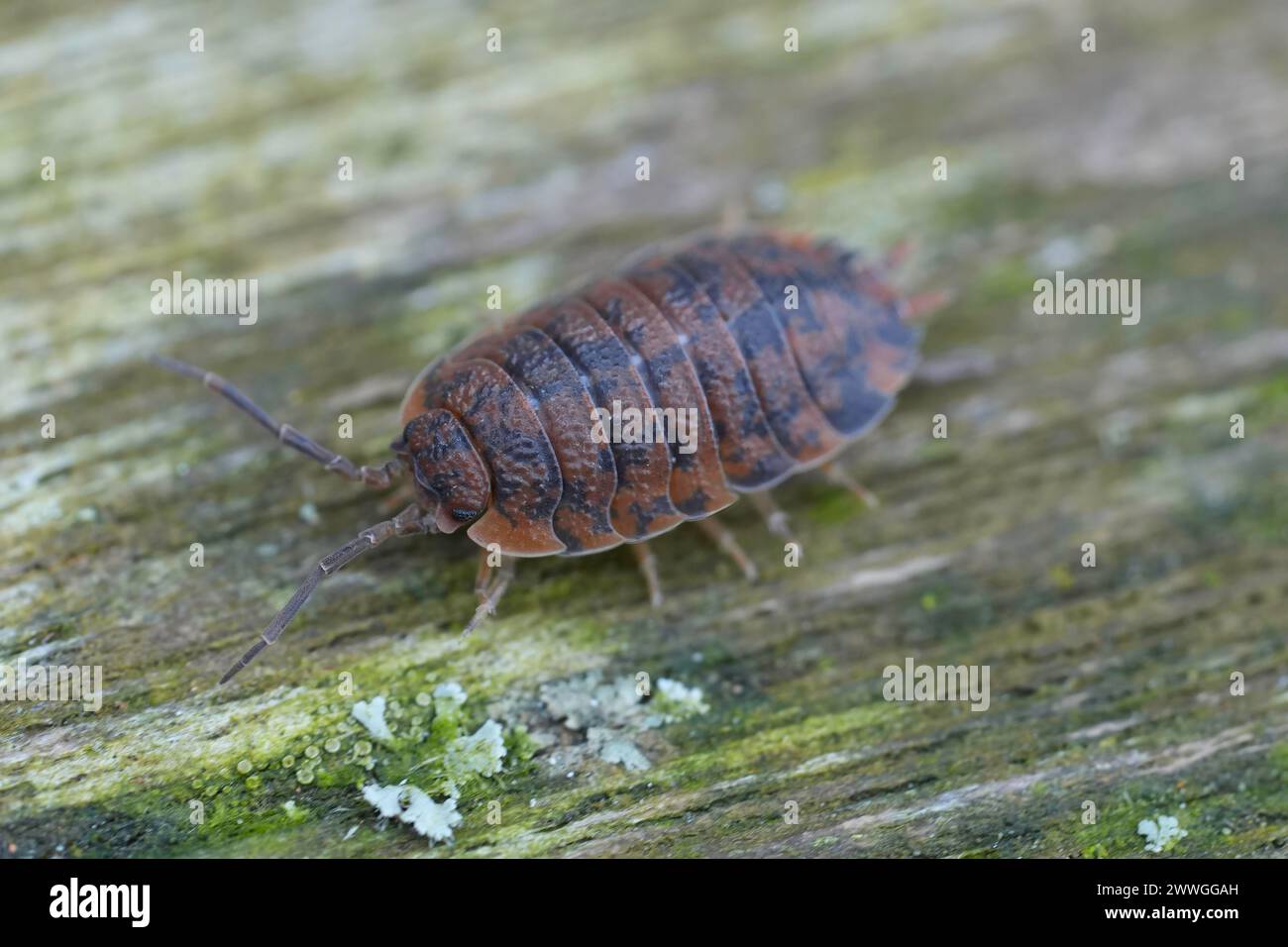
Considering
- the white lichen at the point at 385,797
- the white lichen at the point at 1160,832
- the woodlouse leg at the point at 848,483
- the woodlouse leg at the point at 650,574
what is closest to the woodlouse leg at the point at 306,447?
the woodlouse leg at the point at 650,574

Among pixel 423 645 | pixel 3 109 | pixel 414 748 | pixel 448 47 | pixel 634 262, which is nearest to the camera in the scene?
pixel 414 748

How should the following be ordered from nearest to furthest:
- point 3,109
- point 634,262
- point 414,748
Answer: point 414,748
point 634,262
point 3,109

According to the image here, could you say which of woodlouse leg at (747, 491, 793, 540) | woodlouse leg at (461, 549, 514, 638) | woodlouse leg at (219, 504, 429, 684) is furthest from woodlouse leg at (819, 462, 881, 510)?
woodlouse leg at (219, 504, 429, 684)

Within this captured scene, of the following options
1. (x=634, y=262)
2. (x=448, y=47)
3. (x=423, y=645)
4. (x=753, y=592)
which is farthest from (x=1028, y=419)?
(x=448, y=47)

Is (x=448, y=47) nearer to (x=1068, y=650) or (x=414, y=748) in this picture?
(x=414, y=748)

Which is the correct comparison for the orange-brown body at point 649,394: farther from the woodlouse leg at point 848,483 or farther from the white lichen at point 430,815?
the white lichen at point 430,815

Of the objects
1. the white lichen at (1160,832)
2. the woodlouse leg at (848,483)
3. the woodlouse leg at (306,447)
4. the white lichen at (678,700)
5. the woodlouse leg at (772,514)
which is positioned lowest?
the white lichen at (1160,832)

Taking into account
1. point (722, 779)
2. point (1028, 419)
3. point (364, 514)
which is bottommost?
point (722, 779)

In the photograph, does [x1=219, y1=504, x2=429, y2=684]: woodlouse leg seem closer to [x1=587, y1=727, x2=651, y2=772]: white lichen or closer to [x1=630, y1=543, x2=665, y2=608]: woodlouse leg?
[x1=630, y1=543, x2=665, y2=608]: woodlouse leg
